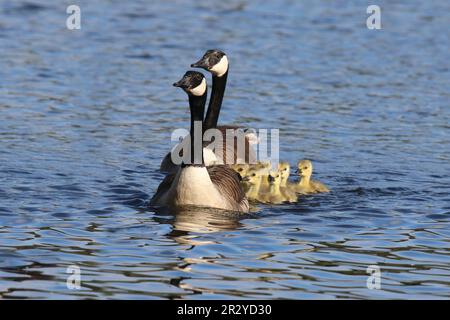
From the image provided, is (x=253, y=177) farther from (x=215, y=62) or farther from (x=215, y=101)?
(x=215, y=101)

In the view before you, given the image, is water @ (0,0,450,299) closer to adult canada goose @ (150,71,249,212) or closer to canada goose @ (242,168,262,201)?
adult canada goose @ (150,71,249,212)

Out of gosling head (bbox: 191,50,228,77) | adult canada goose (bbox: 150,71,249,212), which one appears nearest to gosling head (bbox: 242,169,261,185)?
adult canada goose (bbox: 150,71,249,212)

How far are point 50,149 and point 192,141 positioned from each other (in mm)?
3975

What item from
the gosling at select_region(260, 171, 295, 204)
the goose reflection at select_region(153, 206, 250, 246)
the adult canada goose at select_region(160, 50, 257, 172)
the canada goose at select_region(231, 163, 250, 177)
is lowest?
the goose reflection at select_region(153, 206, 250, 246)

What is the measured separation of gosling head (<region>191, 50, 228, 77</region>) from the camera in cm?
1495

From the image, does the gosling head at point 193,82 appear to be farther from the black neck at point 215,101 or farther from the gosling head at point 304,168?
the black neck at point 215,101

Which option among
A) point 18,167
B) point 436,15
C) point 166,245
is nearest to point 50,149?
point 18,167

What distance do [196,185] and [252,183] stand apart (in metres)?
1.71

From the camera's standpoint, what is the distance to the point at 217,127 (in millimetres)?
16453

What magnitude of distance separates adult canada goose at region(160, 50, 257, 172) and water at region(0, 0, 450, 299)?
0.71 m

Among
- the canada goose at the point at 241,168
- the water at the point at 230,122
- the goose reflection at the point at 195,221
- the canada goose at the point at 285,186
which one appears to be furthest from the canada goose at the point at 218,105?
the goose reflection at the point at 195,221

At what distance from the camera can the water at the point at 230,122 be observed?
33.1ft

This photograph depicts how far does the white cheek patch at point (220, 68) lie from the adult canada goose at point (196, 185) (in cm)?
265

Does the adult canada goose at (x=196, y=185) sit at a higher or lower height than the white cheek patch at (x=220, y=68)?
lower
